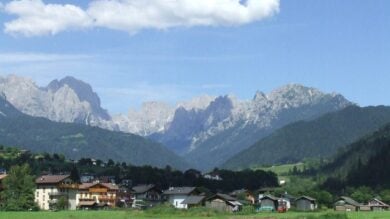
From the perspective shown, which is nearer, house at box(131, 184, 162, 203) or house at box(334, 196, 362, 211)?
house at box(334, 196, 362, 211)

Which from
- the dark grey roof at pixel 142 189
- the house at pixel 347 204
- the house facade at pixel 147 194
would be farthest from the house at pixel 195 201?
the house at pixel 347 204

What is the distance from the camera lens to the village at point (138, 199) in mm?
143750

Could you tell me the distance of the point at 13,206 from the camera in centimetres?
11475

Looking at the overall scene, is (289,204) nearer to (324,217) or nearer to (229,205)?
(229,205)

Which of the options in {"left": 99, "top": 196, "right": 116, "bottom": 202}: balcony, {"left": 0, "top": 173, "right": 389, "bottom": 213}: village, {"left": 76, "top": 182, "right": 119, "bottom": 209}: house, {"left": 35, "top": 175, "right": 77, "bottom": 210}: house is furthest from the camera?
{"left": 99, "top": 196, "right": 116, "bottom": 202}: balcony

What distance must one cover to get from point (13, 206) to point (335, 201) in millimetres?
81355

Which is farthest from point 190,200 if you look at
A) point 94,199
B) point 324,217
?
point 324,217

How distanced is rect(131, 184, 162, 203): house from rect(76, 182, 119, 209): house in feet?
33.5

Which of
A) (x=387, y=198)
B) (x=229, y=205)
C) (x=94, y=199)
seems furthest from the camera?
(x=387, y=198)

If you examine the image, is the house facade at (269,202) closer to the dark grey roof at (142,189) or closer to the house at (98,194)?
the dark grey roof at (142,189)

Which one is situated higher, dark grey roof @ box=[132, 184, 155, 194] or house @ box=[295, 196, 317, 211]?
dark grey roof @ box=[132, 184, 155, 194]

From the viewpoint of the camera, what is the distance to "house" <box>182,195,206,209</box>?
142262 millimetres

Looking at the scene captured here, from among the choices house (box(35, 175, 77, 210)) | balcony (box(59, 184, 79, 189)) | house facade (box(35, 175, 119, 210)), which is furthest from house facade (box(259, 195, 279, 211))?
house (box(35, 175, 77, 210))

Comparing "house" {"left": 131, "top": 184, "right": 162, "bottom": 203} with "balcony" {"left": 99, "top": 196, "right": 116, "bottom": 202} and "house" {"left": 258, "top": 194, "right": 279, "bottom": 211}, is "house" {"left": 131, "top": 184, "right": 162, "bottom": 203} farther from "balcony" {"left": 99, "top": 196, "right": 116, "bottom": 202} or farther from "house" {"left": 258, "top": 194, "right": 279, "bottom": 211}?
"house" {"left": 258, "top": 194, "right": 279, "bottom": 211}
